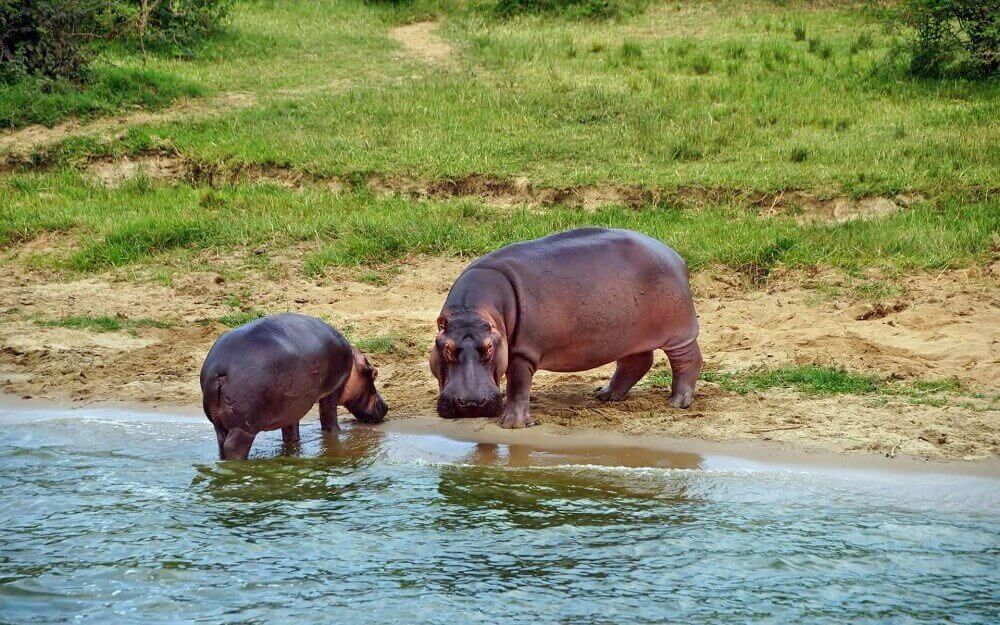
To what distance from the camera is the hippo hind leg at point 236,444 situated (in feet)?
20.9

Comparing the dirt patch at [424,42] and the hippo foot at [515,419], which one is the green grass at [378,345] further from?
the dirt patch at [424,42]

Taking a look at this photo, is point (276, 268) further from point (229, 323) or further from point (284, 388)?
point (284, 388)

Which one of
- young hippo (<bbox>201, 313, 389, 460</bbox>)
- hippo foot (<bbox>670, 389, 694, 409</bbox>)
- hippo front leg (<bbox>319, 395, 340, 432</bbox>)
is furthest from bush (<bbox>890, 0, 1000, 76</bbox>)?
young hippo (<bbox>201, 313, 389, 460</bbox>)

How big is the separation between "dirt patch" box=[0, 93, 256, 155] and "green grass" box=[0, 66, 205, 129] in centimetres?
16

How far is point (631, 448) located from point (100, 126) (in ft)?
29.9

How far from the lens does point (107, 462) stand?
700 cm

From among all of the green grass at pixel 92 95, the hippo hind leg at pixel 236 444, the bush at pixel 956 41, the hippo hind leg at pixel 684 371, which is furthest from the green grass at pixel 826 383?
the green grass at pixel 92 95

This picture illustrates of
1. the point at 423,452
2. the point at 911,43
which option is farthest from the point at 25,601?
the point at 911,43

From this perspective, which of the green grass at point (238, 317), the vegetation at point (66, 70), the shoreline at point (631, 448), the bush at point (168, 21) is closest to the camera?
the shoreline at point (631, 448)

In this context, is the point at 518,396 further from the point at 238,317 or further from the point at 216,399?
the point at 238,317

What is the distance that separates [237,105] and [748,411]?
30.2 feet

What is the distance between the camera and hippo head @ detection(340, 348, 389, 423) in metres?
7.25

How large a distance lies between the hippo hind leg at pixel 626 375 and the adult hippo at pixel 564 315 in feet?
0.05

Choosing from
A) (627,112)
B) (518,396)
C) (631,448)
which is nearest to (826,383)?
(631,448)
